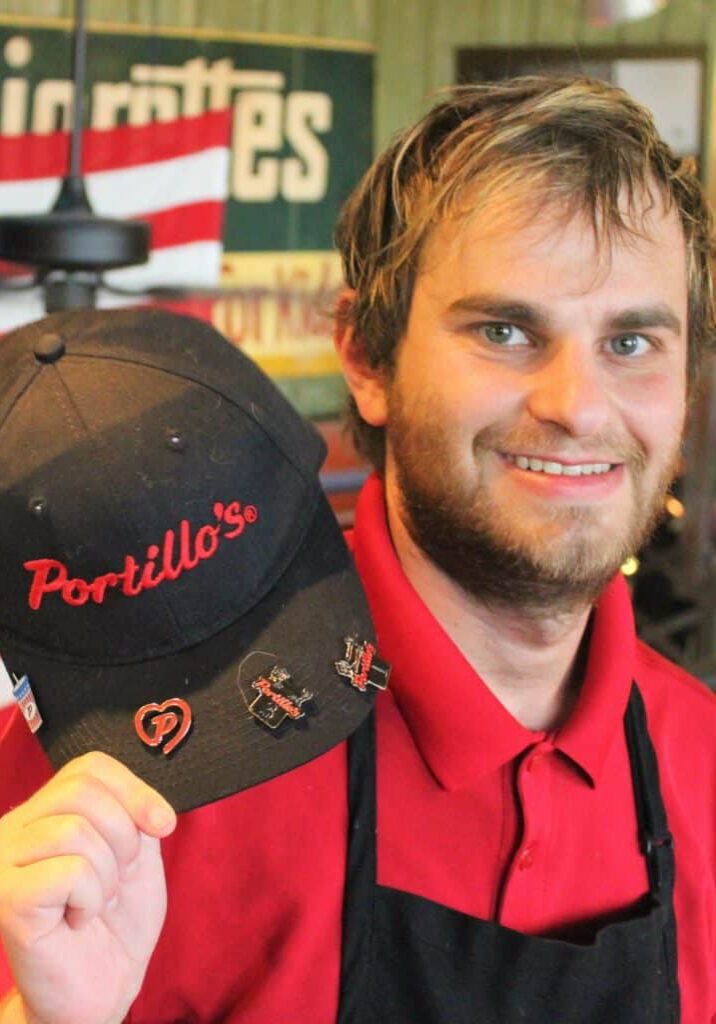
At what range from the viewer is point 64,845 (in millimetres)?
778

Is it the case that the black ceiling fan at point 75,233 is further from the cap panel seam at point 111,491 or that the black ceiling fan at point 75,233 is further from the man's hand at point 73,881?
the man's hand at point 73,881

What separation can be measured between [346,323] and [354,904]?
58cm

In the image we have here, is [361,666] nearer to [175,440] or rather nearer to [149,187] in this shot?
[175,440]

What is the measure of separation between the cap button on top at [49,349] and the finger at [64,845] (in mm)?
349

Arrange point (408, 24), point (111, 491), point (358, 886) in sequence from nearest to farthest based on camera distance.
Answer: point (111, 491) < point (358, 886) < point (408, 24)

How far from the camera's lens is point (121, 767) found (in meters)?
0.82

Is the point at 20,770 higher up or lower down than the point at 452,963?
higher up

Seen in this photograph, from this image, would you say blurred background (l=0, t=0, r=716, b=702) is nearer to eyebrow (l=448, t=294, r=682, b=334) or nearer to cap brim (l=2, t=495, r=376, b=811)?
eyebrow (l=448, t=294, r=682, b=334)

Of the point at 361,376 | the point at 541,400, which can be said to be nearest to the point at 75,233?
the point at 361,376

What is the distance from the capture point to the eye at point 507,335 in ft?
3.60

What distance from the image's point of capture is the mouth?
109cm

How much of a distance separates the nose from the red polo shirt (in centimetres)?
22

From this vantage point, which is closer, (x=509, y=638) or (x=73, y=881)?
(x=73, y=881)

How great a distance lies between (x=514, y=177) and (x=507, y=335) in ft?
0.46
